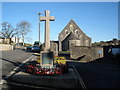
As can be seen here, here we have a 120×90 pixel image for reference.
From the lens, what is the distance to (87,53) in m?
26.1

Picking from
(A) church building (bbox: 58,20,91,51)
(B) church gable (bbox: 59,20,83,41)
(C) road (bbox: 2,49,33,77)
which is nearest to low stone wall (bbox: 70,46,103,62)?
(C) road (bbox: 2,49,33,77)

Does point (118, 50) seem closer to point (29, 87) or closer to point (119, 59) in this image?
point (119, 59)

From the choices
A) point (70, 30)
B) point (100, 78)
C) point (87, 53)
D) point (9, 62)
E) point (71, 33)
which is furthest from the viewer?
point (70, 30)

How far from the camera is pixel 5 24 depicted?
64.8 meters

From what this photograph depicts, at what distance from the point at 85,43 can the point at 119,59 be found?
88.3 feet

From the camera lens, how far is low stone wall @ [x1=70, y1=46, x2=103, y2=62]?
2467 cm

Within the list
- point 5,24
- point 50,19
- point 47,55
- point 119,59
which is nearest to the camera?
point 47,55

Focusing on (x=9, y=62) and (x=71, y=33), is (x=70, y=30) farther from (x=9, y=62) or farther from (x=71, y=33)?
(x=9, y=62)

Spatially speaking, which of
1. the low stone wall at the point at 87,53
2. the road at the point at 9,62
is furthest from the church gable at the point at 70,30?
the road at the point at 9,62

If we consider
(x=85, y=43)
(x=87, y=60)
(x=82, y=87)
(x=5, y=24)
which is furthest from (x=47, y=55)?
(x=5, y=24)

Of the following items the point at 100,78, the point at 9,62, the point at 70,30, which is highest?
the point at 70,30

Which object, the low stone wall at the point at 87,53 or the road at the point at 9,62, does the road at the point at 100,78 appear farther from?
the low stone wall at the point at 87,53

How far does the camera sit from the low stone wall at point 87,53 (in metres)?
24.7

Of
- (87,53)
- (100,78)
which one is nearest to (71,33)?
(87,53)
